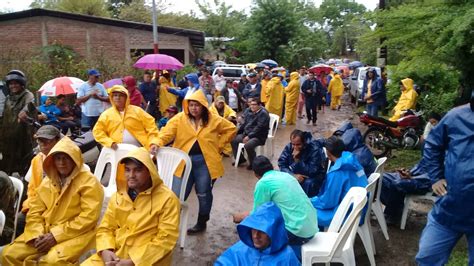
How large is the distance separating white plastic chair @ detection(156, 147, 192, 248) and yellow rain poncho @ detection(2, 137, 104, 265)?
1.37m

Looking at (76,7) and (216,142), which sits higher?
(76,7)

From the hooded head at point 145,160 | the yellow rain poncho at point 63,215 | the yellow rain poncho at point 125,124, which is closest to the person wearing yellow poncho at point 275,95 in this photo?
the yellow rain poncho at point 125,124

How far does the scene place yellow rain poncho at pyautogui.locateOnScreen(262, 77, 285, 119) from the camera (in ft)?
39.8

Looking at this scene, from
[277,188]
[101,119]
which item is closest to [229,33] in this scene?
[101,119]

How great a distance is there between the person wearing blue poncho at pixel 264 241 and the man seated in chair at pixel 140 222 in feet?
1.52

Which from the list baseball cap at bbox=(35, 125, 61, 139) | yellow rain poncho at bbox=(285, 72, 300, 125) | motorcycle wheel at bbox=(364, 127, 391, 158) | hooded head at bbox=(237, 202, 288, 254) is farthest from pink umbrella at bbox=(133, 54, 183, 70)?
hooded head at bbox=(237, 202, 288, 254)

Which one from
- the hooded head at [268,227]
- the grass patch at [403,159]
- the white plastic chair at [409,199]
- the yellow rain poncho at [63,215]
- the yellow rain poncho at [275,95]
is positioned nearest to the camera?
the hooded head at [268,227]

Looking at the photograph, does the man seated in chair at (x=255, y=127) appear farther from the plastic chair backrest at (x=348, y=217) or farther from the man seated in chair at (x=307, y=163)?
the plastic chair backrest at (x=348, y=217)

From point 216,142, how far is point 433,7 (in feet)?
11.4

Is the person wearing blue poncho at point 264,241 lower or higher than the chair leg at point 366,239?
higher

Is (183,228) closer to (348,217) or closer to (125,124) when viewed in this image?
(125,124)

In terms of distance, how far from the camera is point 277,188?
11.6ft

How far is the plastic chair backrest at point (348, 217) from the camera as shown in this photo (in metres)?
3.56

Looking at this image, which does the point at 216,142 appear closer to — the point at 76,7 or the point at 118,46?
the point at 118,46
